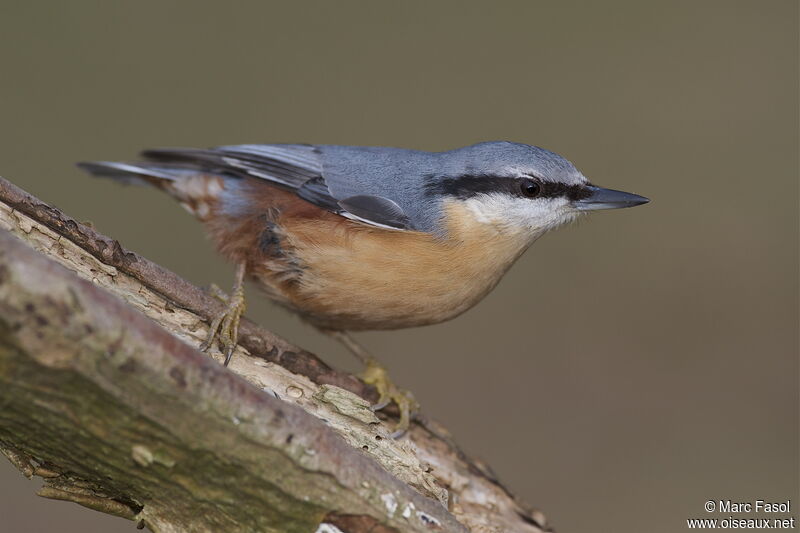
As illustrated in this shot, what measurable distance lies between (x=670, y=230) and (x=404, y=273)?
461 centimetres

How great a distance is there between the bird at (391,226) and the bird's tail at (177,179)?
0.20 m

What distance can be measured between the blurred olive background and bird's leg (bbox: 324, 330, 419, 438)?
213cm

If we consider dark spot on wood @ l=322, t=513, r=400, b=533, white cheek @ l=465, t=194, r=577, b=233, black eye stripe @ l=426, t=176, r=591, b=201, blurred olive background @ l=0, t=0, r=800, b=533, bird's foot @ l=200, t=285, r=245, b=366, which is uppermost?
blurred olive background @ l=0, t=0, r=800, b=533

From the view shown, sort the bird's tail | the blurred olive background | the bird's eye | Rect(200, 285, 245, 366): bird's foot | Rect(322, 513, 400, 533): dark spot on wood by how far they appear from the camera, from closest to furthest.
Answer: Rect(322, 513, 400, 533): dark spot on wood, Rect(200, 285, 245, 366): bird's foot, the bird's eye, the bird's tail, the blurred olive background

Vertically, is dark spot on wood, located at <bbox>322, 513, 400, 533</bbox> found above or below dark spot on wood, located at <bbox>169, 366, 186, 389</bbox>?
below

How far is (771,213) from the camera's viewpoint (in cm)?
721

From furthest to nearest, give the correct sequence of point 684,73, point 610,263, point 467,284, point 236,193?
point 684,73 → point 610,263 → point 236,193 → point 467,284

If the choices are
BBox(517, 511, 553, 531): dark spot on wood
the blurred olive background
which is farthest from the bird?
the blurred olive background

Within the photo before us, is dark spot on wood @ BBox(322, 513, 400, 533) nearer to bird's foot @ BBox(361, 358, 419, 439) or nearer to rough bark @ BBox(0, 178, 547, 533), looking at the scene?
rough bark @ BBox(0, 178, 547, 533)

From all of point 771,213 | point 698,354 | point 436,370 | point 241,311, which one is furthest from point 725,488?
point 241,311

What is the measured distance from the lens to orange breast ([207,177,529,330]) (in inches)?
133

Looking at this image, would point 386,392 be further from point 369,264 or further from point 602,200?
point 602,200

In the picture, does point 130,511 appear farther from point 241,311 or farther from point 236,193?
point 236,193

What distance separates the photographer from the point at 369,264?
3.35 m
